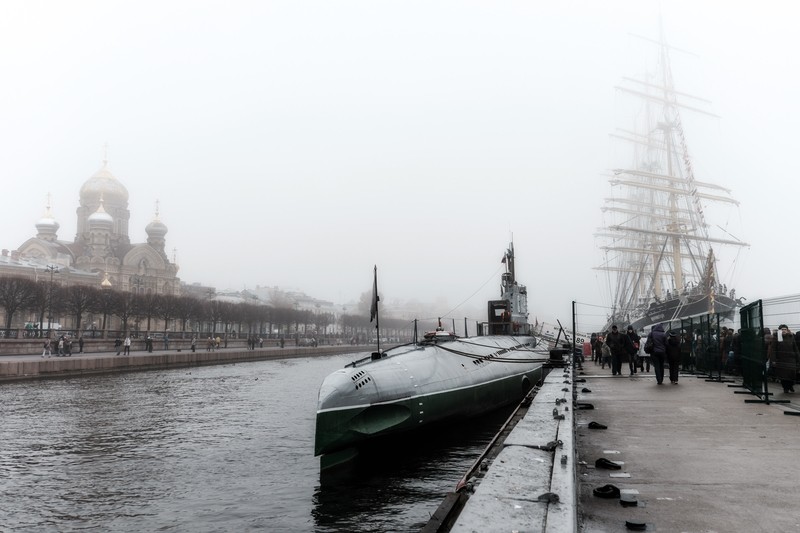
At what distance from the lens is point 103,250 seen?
359 feet

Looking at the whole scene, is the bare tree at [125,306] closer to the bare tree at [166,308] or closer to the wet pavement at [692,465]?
the bare tree at [166,308]

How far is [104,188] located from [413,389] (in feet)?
393

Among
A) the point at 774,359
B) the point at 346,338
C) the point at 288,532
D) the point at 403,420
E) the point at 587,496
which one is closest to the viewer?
the point at 587,496

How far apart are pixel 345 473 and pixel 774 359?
1105 centimetres

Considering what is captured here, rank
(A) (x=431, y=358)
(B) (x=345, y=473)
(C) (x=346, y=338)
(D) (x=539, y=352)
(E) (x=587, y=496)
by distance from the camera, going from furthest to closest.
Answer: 1. (C) (x=346, y=338)
2. (D) (x=539, y=352)
3. (A) (x=431, y=358)
4. (B) (x=345, y=473)
5. (E) (x=587, y=496)

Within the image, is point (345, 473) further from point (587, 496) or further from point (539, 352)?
point (539, 352)

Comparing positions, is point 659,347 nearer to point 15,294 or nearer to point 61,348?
point 61,348

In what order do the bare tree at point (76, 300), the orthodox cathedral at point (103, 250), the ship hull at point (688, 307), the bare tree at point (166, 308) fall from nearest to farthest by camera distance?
the ship hull at point (688, 307) → the bare tree at point (76, 300) → the bare tree at point (166, 308) → the orthodox cathedral at point (103, 250)

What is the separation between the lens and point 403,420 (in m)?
13.2

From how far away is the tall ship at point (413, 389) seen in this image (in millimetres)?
11992

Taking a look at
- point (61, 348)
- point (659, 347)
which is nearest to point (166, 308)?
point (61, 348)

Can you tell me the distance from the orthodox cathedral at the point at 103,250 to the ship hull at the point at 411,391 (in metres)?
96.9

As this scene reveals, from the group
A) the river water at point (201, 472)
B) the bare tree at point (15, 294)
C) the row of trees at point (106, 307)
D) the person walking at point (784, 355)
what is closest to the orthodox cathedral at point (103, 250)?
the row of trees at point (106, 307)

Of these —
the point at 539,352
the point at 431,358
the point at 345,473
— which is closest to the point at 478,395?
the point at 431,358
